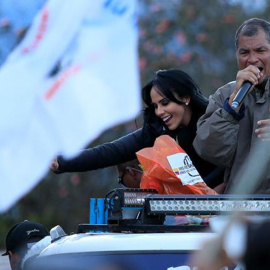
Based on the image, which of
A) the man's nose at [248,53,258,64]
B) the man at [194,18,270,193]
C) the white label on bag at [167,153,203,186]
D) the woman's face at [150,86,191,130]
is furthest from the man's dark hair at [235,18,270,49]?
the white label on bag at [167,153,203,186]

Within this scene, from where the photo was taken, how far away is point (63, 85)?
134 inches

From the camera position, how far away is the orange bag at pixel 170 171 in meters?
5.05

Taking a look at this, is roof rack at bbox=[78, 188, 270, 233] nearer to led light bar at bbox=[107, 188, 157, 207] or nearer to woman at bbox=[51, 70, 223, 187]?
led light bar at bbox=[107, 188, 157, 207]

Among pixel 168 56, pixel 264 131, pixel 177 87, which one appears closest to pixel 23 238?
pixel 177 87

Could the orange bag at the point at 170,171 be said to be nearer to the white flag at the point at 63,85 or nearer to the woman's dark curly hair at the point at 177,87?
the woman's dark curly hair at the point at 177,87

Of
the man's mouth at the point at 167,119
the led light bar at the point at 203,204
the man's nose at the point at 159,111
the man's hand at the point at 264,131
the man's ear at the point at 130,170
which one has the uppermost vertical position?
the man's nose at the point at 159,111

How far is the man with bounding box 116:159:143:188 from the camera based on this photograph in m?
6.04

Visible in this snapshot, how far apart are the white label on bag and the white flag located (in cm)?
149

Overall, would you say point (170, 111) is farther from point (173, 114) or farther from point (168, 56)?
point (168, 56)

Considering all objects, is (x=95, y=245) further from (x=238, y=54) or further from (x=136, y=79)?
(x=238, y=54)

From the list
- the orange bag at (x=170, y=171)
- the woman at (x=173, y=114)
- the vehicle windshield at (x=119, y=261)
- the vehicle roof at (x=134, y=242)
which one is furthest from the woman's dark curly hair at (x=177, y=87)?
→ the vehicle windshield at (x=119, y=261)

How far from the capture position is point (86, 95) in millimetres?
3471

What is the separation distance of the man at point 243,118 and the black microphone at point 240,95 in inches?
0.7

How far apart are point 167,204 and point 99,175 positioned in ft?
33.7
